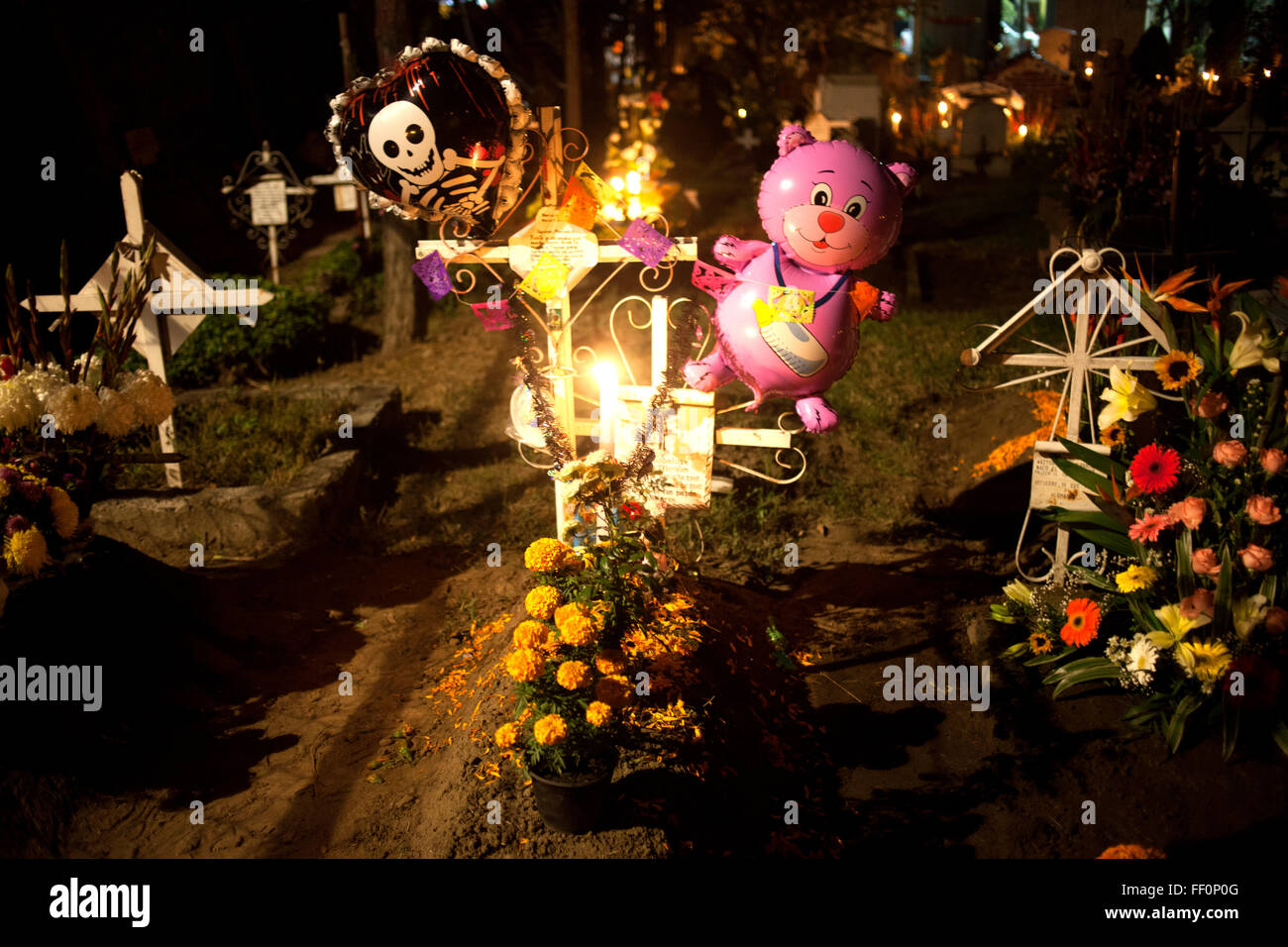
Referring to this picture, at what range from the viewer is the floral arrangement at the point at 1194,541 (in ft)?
12.3

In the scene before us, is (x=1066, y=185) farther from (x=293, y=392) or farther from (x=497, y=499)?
(x=293, y=392)

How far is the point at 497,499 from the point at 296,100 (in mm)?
11732

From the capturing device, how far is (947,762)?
3973mm

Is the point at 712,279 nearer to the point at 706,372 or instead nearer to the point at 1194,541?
the point at 706,372

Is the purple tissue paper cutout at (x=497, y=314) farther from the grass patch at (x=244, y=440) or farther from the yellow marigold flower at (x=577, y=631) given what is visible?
the grass patch at (x=244, y=440)

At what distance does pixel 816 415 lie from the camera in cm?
444

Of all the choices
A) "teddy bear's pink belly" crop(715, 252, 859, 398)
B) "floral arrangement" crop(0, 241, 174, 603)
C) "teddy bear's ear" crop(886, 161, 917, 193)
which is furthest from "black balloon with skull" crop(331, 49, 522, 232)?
"teddy bear's ear" crop(886, 161, 917, 193)

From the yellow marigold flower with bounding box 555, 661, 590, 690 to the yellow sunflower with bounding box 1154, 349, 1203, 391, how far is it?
2.86m

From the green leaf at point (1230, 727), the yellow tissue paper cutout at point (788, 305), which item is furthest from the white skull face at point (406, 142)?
the green leaf at point (1230, 727)

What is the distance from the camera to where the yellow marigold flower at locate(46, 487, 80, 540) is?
13.8 ft

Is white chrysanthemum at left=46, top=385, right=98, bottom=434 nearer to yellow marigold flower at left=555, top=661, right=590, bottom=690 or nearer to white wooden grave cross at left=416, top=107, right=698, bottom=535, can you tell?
white wooden grave cross at left=416, top=107, right=698, bottom=535

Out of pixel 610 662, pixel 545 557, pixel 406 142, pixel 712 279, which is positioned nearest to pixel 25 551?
pixel 545 557

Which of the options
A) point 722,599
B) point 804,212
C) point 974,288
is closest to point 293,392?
point 722,599
